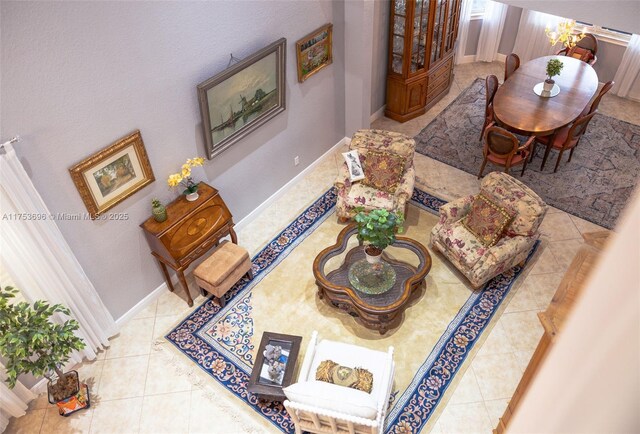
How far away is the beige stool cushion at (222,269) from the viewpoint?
17.9 ft

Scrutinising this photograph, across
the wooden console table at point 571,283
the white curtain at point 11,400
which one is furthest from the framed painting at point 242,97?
the wooden console table at point 571,283

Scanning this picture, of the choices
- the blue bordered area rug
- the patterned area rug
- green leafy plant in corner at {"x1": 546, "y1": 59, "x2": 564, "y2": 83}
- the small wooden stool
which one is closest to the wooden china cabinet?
the patterned area rug

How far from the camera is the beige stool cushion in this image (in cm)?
547

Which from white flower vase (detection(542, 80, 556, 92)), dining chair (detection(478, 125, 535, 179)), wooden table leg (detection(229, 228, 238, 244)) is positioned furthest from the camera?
white flower vase (detection(542, 80, 556, 92))

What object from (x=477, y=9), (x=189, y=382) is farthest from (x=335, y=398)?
(x=477, y=9)

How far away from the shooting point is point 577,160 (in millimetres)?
7309

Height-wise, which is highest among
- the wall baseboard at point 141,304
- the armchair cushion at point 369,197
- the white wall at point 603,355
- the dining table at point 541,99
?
the white wall at point 603,355

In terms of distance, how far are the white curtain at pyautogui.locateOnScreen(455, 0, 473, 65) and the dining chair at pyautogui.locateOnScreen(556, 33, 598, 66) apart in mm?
1712

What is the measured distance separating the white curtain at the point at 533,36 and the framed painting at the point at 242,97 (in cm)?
505

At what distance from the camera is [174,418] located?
4.87m

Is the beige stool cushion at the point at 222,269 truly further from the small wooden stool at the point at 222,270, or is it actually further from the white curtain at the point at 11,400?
the white curtain at the point at 11,400

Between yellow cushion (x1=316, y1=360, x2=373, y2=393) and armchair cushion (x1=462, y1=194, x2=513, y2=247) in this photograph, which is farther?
armchair cushion (x1=462, y1=194, x2=513, y2=247)

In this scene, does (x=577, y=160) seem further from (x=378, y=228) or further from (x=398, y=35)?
(x=378, y=228)

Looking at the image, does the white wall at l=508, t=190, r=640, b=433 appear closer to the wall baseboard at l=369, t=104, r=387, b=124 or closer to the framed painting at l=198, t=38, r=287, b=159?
the framed painting at l=198, t=38, r=287, b=159
